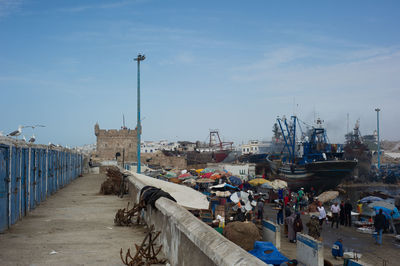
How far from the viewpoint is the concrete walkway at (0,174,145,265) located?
6125mm

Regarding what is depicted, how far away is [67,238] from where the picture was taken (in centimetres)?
764

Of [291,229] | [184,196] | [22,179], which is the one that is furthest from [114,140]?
[22,179]

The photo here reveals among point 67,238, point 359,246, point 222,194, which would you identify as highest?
point 67,238

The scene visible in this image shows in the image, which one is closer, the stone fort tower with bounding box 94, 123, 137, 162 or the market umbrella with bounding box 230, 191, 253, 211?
the market umbrella with bounding box 230, 191, 253, 211

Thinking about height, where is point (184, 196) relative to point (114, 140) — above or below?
below

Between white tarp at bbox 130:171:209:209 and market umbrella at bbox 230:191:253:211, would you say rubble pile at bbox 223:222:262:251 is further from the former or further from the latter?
market umbrella at bbox 230:191:253:211

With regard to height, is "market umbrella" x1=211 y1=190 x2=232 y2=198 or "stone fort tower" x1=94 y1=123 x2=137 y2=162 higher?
"stone fort tower" x1=94 y1=123 x2=137 y2=162

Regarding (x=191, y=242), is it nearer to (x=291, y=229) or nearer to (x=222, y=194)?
(x=291, y=229)

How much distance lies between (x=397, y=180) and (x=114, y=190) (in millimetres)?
79968

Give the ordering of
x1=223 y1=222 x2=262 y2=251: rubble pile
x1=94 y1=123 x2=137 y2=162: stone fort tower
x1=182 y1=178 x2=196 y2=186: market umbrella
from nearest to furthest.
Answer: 1. x1=223 y1=222 x2=262 y2=251: rubble pile
2. x1=182 y1=178 x2=196 y2=186: market umbrella
3. x1=94 y1=123 x2=137 y2=162: stone fort tower

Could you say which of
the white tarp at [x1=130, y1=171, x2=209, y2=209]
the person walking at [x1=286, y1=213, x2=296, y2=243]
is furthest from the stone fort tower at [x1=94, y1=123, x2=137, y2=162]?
the white tarp at [x1=130, y1=171, x2=209, y2=209]

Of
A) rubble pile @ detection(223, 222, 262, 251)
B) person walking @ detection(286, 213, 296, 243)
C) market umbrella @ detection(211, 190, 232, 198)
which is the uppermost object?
rubble pile @ detection(223, 222, 262, 251)

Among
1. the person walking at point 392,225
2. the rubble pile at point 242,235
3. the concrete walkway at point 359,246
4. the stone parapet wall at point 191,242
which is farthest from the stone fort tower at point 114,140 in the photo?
the stone parapet wall at point 191,242

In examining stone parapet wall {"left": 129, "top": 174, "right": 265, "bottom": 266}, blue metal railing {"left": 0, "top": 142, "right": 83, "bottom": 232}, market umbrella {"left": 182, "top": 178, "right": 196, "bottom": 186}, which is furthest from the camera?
market umbrella {"left": 182, "top": 178, "right": 196, "bottom": 186}
